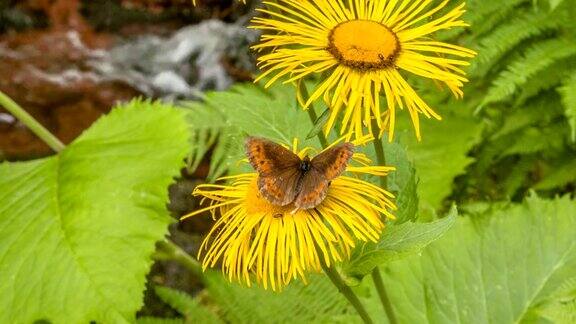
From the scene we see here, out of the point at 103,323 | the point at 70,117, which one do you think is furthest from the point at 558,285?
the point at 70,117

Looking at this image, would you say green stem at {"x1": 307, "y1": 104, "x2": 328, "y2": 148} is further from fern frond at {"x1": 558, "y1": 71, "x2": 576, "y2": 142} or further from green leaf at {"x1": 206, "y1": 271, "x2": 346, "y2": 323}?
fern frond at {"x1": 558, "y1": 71, "x2": 576, "y2": 142}

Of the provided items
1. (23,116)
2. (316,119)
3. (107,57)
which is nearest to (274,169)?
(316,119)

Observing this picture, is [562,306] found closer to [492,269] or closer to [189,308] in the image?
[492,269]

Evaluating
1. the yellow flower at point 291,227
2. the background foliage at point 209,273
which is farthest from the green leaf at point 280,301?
the yellow flower at point 291,227

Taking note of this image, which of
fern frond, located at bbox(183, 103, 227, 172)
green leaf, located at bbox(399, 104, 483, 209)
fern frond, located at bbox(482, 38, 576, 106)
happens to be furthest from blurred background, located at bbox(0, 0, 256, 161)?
fern frond, located at bbox(482, 38, 576, 106)

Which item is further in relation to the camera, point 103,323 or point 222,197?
point 103,323

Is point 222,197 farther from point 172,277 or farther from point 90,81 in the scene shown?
point 90,81
